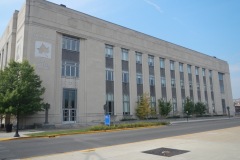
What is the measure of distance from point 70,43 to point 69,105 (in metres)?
9.72

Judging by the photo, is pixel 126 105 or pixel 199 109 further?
pixel 199 109

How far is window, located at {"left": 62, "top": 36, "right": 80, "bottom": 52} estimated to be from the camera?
113 feet

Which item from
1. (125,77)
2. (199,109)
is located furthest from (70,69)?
(199,109)

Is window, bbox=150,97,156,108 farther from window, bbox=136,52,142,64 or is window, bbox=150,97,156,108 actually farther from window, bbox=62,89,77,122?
window, bbox=62,89,77,122

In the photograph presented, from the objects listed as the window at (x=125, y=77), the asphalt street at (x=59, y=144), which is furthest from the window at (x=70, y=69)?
the asphalt street at (x=59, y=144)

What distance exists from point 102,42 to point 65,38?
6.78 metres

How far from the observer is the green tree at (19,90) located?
79.9 feet

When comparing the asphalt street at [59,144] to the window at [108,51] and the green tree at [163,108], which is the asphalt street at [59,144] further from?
the green tree at [163,108]

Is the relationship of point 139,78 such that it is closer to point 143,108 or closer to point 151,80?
point 151,80

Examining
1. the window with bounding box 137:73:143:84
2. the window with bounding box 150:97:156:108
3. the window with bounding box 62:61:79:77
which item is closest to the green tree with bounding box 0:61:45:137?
the window with bounding box 62:61:79:77

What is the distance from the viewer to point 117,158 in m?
8.89

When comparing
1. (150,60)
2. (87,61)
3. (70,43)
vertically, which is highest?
(70,43)

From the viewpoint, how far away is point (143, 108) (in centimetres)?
4006

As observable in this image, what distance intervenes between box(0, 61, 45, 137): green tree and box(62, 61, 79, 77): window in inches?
268
